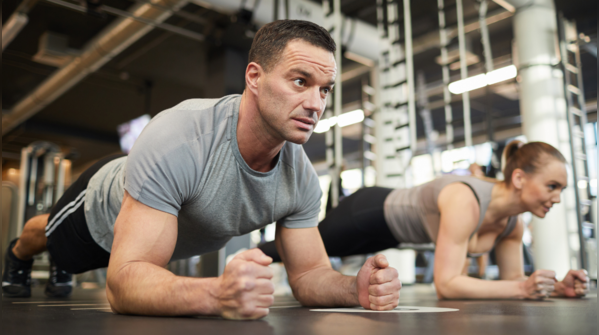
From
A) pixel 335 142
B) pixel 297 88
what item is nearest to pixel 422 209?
pixel 297 88

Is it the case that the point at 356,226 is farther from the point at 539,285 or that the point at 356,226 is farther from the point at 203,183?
the point at 203,183

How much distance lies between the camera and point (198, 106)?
130 cm

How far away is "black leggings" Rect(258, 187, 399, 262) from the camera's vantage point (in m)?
2.30

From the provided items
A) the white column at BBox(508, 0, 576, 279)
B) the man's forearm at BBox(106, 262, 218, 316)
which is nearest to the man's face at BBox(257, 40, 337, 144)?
the man's forearm at BBox(106, 262, 218, 316)

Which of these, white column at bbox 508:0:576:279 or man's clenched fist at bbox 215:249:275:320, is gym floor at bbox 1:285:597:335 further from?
white column at bbox 508:0:576:279

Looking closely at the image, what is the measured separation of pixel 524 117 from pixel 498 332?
3.88 m

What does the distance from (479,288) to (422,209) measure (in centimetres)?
46

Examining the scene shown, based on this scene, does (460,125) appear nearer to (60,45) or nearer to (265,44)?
(60,45)

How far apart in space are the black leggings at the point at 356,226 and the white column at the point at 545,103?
83.7 inches

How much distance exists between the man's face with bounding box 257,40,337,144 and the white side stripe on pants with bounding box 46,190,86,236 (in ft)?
2.79

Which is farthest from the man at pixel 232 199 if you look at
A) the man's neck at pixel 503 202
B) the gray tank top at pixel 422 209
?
the man's neck at pixel 503 202

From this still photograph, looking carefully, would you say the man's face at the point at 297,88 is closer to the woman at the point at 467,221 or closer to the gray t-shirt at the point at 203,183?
the gray t-shirt at the point at 203,183

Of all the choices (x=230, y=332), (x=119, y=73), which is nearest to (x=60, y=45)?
(x=119, y=73)

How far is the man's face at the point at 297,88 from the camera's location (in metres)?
1.19
